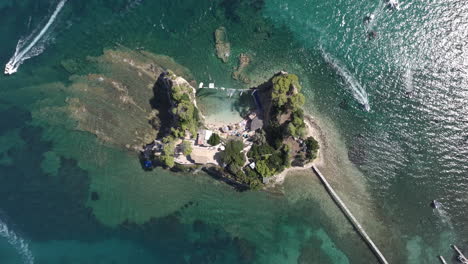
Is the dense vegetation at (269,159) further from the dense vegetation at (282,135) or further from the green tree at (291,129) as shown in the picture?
the green tree at (291,129)

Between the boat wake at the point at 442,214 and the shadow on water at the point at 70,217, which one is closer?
the boat wake at the point at 442,214

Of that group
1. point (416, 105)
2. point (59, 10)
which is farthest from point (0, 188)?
point (416, 105)

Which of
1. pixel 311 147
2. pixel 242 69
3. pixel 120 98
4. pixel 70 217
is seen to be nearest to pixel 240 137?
pixel 242 69

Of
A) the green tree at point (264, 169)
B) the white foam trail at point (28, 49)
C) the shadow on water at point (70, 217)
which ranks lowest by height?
the shadow on water at point (70, 217)

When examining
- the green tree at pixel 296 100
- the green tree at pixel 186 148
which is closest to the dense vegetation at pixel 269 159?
the green tree at pixel 296 100

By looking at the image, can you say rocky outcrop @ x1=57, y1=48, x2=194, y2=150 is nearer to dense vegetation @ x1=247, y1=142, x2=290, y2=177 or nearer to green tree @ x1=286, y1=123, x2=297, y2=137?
dense vegetation @ x1=247, y1=142, x2=290, y2=177

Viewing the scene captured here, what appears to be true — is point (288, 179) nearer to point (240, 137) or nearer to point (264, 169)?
point (264, 169)

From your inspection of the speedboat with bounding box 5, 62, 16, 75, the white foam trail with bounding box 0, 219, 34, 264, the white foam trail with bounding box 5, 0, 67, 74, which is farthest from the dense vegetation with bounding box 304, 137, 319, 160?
the speedboat with bounding box 5, 62, 16, 75
